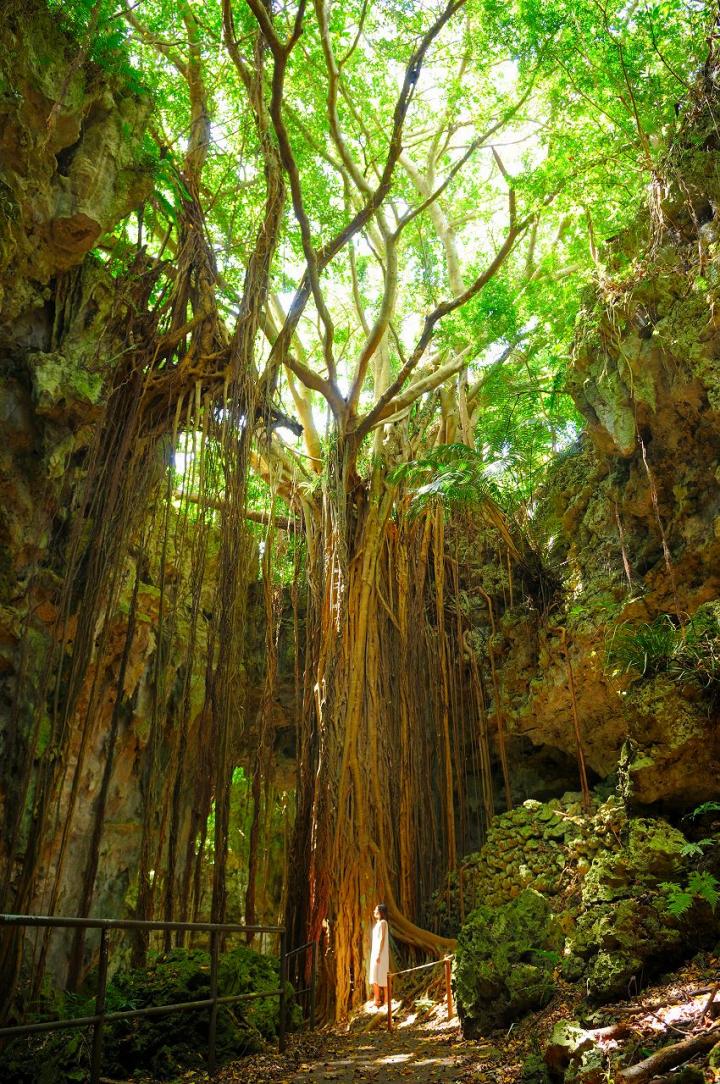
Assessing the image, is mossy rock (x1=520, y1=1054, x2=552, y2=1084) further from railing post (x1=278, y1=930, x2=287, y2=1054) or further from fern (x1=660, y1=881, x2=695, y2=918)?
railing post (x1=278, y1=930, x2=287, y2=1054)

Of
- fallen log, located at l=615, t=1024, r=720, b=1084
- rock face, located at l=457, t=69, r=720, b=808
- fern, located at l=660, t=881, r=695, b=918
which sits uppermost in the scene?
rock face, located at l=457, t=69, r=720, b=808

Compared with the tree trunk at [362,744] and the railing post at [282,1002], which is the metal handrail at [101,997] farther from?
the tree trunk at [362,744]

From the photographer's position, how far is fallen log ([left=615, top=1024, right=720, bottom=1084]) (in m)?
2.08

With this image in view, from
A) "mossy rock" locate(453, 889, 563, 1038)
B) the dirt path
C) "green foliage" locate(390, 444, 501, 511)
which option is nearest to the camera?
the dirt path

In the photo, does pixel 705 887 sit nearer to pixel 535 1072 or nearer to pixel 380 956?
pixel 535 1072

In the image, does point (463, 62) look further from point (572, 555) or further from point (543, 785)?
point (543, 785)

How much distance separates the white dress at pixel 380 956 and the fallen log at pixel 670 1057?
287 centimetres

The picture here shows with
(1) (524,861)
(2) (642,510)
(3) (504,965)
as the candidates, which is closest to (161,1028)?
(3) (504,965)

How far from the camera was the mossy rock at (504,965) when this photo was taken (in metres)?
3.57

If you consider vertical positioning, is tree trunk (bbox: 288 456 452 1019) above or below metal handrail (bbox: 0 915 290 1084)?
above

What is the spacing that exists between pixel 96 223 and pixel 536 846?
220 inches

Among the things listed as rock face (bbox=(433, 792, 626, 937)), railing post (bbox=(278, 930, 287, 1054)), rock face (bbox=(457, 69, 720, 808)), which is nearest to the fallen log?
rock face (bbox=(457, 69, 720, 808))

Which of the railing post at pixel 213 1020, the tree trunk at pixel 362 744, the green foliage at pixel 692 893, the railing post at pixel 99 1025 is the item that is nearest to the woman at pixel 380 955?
the tree trunk at pixel 362 744

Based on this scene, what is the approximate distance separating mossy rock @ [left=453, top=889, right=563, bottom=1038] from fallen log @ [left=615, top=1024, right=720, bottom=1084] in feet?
5.07
